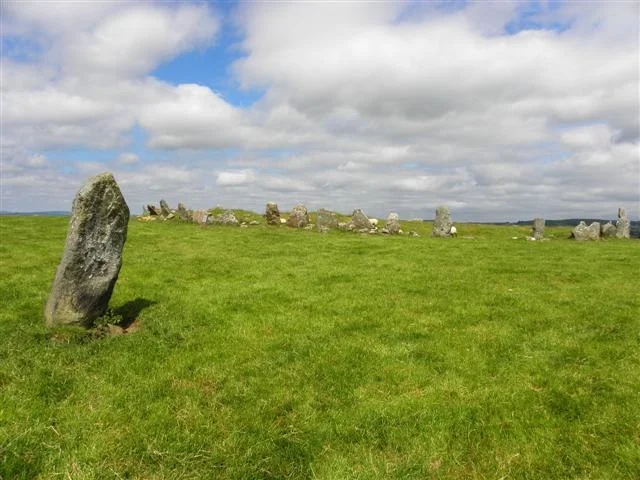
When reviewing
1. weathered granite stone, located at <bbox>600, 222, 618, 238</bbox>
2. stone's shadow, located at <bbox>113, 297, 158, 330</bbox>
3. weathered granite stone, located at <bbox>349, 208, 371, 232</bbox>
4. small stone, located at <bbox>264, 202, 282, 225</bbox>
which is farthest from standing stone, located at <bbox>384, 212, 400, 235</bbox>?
stone's shadow, located at <bbox>113, 297, 158, 330</bbox>

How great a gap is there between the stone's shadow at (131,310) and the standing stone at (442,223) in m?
35.1

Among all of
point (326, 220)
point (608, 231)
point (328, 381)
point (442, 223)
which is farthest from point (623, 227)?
point (328, 381)

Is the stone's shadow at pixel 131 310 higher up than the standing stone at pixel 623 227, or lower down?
lower down

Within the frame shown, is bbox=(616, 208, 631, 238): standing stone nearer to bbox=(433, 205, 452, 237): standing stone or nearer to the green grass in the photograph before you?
bbox=(433, 205, 452, 237): standing stone

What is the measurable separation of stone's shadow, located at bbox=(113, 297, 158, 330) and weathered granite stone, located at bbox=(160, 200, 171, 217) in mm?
44147

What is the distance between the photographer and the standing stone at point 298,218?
5188 centimetres

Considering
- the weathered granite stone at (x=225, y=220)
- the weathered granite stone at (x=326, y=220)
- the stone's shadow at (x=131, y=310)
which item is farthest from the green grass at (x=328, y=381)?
the weathered granite stone at (x=225, y=220)

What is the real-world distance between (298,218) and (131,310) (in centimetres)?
3538

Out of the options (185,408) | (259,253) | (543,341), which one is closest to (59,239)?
(259,253)

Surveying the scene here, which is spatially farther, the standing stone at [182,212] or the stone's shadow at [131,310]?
the standing stone at [182,212]

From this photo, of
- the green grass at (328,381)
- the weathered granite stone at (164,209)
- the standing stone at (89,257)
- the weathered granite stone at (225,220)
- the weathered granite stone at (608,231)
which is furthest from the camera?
the weathered granite stone at (164,209)

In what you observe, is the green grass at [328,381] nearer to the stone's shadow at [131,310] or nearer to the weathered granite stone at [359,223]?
the stone's shadow at [131,310]

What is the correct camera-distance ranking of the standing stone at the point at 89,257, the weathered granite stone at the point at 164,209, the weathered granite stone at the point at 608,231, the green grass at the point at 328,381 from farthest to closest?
the weathered granite stone at the point at 164,209, the weathered granite stone at the point at 608,231, the standing stone at the point at 89,257, the green grass at the point at 328,381

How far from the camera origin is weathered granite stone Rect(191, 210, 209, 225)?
51.4 m
